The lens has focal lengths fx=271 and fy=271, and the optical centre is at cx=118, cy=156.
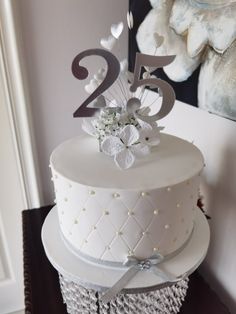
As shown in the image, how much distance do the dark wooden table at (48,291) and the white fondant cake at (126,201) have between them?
0.27m

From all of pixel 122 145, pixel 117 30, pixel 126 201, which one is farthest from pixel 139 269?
pixel 117 30

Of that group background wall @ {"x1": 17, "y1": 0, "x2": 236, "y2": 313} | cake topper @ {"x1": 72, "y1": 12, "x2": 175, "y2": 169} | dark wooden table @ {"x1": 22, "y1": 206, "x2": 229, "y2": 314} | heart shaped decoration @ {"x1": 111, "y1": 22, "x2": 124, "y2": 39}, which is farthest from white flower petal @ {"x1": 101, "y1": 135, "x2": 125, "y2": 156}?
dark wooden table @ {"x1": 22, "y1": 206, "x2": 229, "y2": 314}

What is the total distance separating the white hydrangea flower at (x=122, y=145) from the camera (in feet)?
1.83

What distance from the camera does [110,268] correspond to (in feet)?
1.98

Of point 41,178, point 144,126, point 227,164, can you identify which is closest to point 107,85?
point 144,126

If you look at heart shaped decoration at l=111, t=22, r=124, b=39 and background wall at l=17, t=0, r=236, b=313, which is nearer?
heart shaped decoration at l=111, t=22, r=124, b=39

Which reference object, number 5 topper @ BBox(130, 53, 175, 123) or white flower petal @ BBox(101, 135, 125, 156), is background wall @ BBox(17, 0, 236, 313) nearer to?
number 5 topper @ BBox(130, 53, 175, 123)

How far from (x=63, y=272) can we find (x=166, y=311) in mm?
301

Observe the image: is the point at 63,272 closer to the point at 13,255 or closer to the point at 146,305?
the point at 146,305

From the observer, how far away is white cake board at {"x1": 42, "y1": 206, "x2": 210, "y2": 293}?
58 cm

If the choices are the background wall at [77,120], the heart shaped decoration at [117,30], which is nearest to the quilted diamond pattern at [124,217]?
the background wall at [77,120]

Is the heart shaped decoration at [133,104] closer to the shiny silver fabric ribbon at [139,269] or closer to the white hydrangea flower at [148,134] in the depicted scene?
the white hydrangea flower at [148,134]

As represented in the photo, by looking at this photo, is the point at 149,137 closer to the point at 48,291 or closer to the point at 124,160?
the point at 124,160

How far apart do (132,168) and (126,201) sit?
8cm
